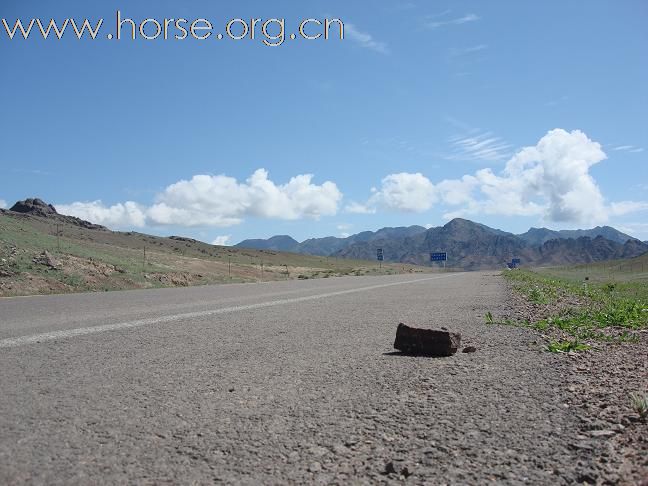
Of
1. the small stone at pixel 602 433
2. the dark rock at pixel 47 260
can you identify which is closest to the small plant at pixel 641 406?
the small stone at pixel 602 433

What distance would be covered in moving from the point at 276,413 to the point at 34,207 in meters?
148

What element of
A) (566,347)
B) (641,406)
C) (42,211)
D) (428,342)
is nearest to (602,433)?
(641,406)

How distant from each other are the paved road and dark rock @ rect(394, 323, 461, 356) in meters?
0.18

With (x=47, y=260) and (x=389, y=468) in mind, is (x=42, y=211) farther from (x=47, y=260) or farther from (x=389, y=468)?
(x=389, y=468)

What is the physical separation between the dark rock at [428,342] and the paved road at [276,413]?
0.18m

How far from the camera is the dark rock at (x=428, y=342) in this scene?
604 cm

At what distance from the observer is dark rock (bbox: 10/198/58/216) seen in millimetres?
130375

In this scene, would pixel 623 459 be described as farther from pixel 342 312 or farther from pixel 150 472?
pixel 342 312

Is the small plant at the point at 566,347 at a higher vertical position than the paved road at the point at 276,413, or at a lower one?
higher

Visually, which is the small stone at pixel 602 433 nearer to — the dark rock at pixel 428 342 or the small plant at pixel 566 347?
the dark rock at pixel 428 342

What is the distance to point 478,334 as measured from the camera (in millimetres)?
7855

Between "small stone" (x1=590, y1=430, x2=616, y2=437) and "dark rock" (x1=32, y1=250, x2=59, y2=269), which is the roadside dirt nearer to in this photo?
"small stone" (x1=590, y1=430, x2=616, y2=437)

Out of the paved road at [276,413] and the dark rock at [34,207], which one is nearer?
the paved road at [276,413]

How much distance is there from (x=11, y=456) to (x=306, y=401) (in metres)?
1.98
